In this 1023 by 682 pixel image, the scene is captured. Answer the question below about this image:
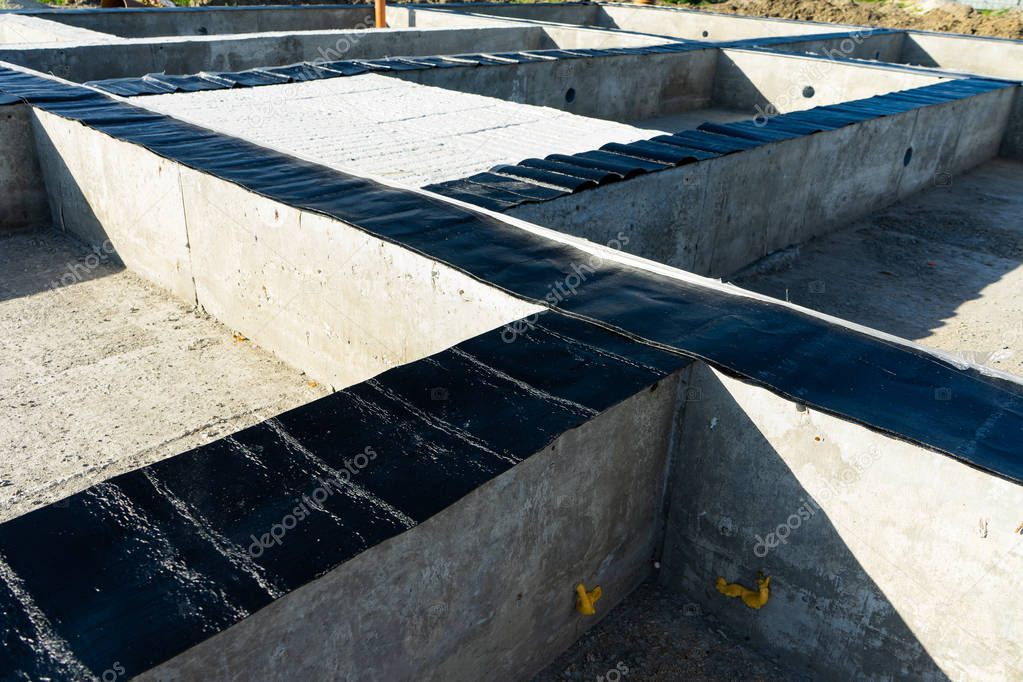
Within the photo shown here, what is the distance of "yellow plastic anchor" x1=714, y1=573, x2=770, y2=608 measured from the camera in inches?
178

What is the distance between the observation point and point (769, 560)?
4547 mm

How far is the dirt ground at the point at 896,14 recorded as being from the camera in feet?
85.0

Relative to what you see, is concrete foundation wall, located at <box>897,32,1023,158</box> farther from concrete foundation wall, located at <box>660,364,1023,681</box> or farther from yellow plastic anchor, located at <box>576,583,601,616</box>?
yellow plastic anchor, located at <box>576,583,601,616</box>

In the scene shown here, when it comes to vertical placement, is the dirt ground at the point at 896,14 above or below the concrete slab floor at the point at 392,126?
above

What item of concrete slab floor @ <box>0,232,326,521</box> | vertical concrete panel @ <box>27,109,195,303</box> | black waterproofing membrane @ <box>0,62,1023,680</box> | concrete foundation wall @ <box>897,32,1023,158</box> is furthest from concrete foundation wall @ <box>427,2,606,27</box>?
black waterproofing membrane @ <box>0,62,1023,680</box>

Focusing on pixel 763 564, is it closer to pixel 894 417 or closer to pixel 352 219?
pixel 894 417

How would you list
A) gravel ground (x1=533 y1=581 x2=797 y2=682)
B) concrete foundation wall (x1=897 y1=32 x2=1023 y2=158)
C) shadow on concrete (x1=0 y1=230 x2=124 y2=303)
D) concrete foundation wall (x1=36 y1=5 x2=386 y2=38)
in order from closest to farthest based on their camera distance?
gravel ground (x1=533 y1=581 x2=797 y2=682), shadow on concrete (x1=0 y1=230 x2=124 y2=303), concrete foundation wall (x1=36 y1=5 x2=386 y2=38), concrete foundation wall (x1=897 y1=32 x2=1023 y2=158)

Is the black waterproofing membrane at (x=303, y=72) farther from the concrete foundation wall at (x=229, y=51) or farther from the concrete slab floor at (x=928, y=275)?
the concrete slab floor at (x=928, y=275)

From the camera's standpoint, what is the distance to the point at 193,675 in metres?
2.84

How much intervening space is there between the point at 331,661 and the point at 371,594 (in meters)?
0.30

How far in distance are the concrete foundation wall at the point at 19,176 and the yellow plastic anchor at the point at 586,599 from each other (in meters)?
9.06

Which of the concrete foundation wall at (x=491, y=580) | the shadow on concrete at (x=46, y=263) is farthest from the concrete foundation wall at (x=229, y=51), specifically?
the concrete foundation wall at (x=491, y=580)

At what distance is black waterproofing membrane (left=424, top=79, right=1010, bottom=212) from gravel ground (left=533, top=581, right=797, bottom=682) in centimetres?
363

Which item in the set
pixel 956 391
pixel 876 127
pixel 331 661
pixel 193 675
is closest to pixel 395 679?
pixel 331 661
